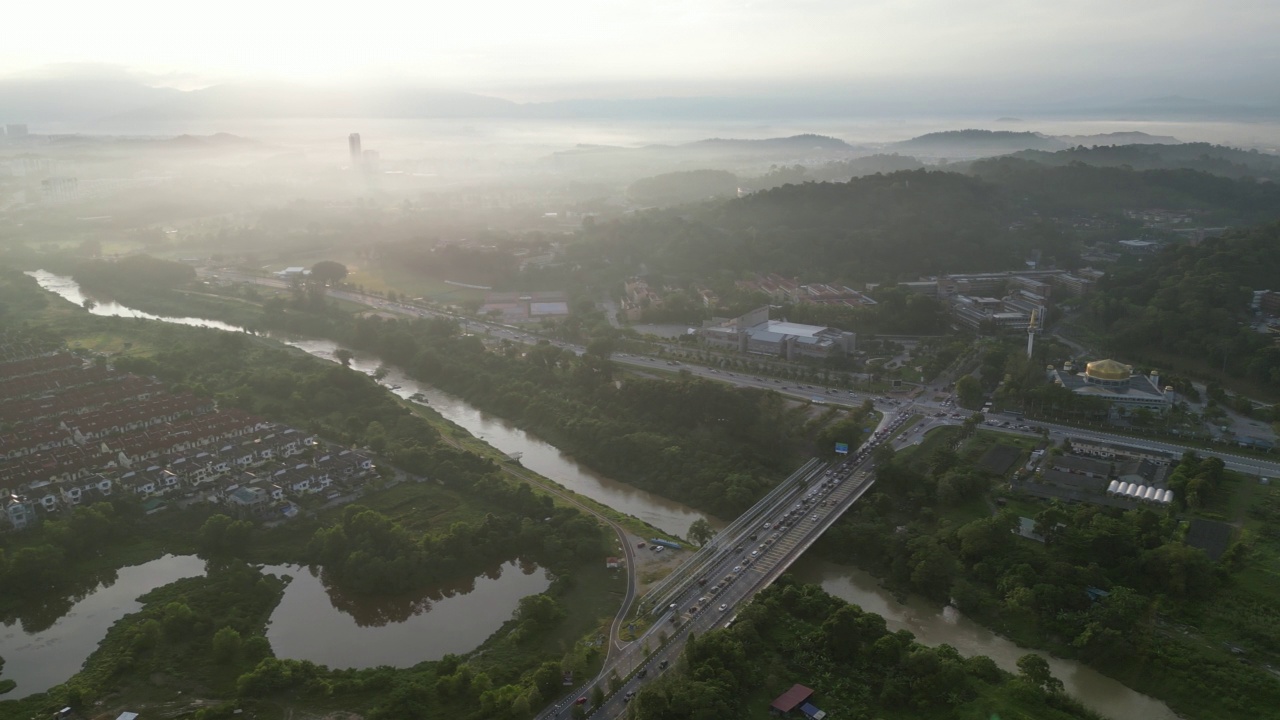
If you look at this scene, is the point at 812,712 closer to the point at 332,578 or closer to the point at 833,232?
the point at 332,578

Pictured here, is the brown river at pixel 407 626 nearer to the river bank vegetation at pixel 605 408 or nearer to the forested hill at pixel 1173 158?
the river bank vegetation at pixel 605 408

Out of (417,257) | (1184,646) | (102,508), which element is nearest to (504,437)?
(102,508)

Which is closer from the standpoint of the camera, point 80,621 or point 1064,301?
point 80,621

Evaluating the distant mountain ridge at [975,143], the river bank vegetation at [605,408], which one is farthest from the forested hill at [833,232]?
the distant mountain ridge at [975,143]

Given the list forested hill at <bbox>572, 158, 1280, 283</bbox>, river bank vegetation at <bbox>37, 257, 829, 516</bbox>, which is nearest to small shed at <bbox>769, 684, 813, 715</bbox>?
river bank vegetation at <bbox>37, 257, 829, 516</bbox>

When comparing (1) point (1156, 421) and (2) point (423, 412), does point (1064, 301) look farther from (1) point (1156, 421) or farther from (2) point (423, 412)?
(2) point (423, 412)

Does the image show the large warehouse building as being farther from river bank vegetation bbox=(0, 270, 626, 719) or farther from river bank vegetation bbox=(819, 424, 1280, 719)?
river bank vegetation bbox=(0, 270, 626, 719)
